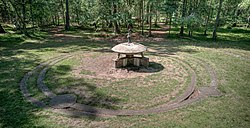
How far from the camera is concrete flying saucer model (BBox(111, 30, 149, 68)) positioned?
10133mm

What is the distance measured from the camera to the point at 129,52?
32.7 ft

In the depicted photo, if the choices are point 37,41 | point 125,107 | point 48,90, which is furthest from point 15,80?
point 37,41

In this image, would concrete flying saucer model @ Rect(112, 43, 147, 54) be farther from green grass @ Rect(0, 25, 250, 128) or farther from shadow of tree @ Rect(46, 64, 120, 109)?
shadow of tree @ Rect(46, 64, 120, 109)

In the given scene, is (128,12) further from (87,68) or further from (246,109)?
(246,109)

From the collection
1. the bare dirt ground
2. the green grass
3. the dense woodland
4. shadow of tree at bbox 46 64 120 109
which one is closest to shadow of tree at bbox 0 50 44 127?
the green grass

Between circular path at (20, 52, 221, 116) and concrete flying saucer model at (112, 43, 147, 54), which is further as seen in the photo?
concrete flying saucer model at (112, 43, 147, 54)

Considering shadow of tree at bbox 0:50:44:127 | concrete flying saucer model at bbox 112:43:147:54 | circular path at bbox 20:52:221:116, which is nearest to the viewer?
shadow of tree at bbox 0:50:44:127

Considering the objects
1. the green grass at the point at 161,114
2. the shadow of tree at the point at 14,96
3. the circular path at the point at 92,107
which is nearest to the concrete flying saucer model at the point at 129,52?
the green grass at the point at 161,114

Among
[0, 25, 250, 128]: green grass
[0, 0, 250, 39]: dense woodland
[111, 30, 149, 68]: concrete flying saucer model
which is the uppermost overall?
[0, 0, 250, 39]: dense woodland

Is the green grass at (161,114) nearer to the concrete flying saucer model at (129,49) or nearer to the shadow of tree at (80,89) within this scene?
the shadow of tree at (80,89)

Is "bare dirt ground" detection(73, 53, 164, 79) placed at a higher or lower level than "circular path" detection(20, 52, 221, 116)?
higher

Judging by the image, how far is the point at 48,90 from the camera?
25.8 feet

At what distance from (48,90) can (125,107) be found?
11.7 feet

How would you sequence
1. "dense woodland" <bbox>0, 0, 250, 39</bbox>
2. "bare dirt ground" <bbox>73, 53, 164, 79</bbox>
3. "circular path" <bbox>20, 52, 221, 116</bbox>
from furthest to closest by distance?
"dense woodland" <bbox>0, 0, 250, 39</bbox> → "bare dirt ground" <bbox>73, 53, 164, 79</bbox> → "circular path" <bbox>20, 52, 221, 116</bbox>
